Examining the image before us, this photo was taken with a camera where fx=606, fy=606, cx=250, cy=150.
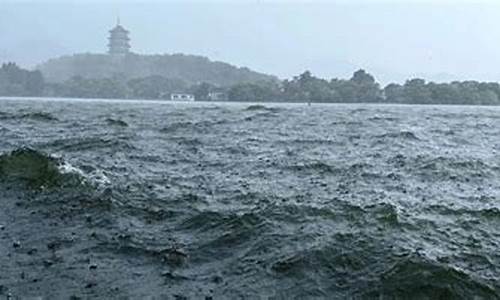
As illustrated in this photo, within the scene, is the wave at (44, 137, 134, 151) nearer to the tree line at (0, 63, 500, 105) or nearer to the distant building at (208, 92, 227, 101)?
the tree line at (0, 63, 500, 105)

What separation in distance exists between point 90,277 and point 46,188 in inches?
248

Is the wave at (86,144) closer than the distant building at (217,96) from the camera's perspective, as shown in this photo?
Yes

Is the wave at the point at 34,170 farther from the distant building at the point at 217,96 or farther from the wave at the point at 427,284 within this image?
the distant building at the point at 217,96

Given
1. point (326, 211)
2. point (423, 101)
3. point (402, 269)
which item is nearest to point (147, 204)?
point (326, 211)

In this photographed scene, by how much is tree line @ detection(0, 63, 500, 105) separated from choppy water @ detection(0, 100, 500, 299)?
9702cm

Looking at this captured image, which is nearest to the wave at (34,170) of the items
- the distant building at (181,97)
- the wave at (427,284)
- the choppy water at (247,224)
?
the choppy water at (247,224)

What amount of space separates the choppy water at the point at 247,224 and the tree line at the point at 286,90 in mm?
97017

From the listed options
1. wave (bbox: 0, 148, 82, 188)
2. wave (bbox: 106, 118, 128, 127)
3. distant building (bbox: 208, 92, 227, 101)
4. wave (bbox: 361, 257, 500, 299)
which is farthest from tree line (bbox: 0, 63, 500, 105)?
wave (bbox: 361, 257, 500, 299)

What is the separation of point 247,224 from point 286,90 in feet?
392

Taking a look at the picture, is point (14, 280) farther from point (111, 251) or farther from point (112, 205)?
point (112, 205)


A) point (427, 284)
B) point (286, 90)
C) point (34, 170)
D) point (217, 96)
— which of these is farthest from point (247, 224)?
point (217, 96)

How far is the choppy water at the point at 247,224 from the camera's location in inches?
389

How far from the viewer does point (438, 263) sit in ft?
34.5

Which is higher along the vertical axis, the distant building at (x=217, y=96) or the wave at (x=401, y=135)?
the wave at (x=401, y=135)
